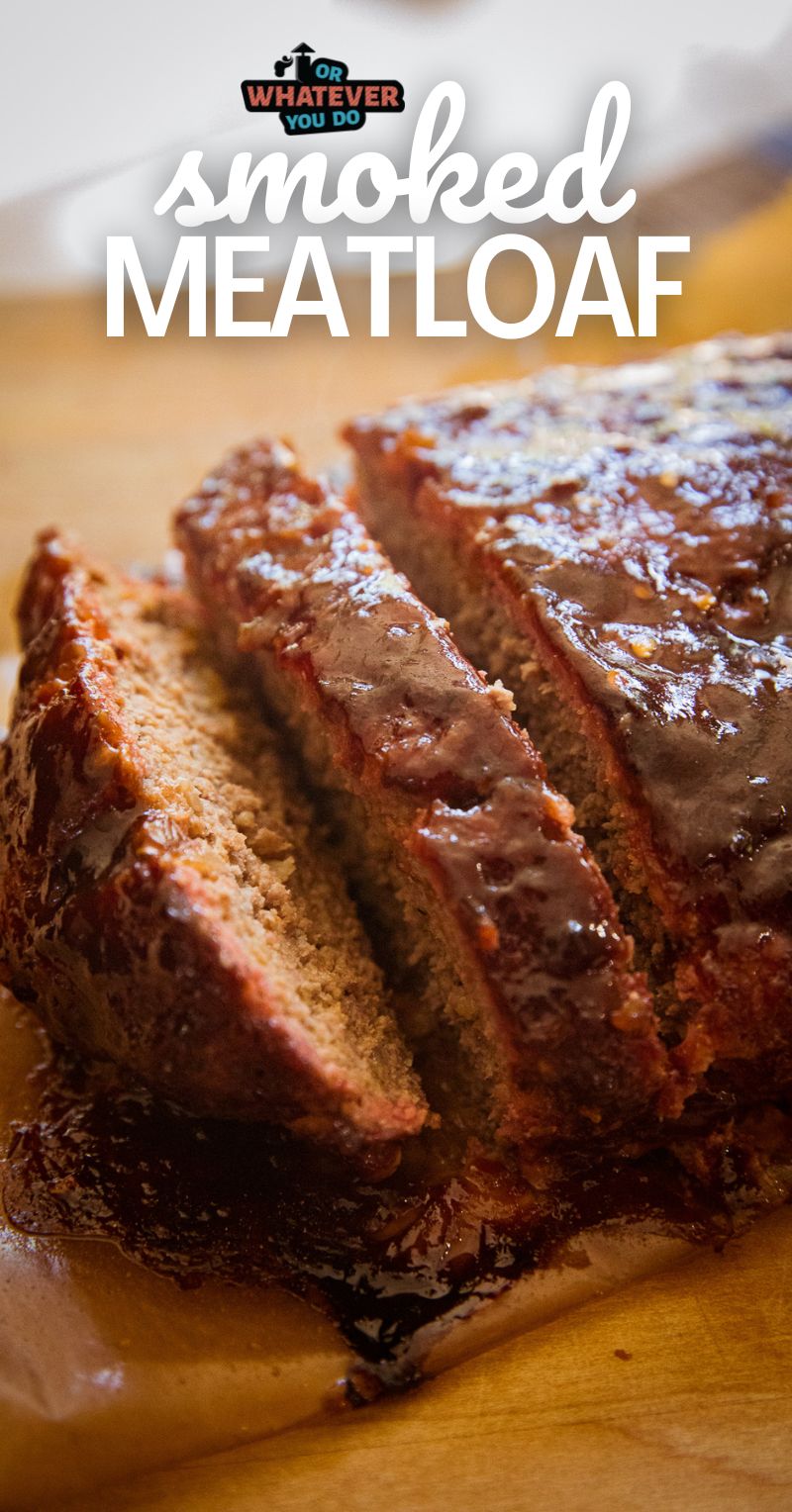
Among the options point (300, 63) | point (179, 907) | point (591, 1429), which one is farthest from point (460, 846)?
point (300, 63)

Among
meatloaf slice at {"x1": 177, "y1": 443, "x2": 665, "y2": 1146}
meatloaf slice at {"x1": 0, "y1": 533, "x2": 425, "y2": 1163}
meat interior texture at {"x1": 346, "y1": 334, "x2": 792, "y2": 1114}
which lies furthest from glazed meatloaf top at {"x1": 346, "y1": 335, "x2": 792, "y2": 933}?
meatloaf slice at {"x1": 0, "y1": 533, "x2": 425, "y2": 1163}

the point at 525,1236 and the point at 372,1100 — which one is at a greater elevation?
the point at 372,1100

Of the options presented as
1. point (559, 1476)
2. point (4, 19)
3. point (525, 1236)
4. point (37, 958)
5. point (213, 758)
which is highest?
Result: point (4, 19)

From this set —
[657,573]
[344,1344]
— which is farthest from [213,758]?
[344,1344]

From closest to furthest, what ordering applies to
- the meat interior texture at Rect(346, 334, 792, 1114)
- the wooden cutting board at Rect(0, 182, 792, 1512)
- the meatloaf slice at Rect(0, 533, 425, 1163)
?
the wooden cutting board at Rect(0, 182, 792, 1512) → the meatloaf slice at Rect(0, 533, 425, 1163) → the meat interior texture at Rect(346, 334, 792, 1114)

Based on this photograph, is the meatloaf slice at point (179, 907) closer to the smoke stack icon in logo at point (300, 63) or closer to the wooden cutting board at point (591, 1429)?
the wooden cutting board at point (591, 1429)

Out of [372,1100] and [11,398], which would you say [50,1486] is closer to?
[372,1100]

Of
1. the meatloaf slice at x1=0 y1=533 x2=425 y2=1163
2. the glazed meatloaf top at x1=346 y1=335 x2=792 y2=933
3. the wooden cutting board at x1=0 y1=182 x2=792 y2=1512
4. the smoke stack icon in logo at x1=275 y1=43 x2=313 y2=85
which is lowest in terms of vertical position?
the wooden cutting board at x1=0 y1=182 x2=792 y2=1512

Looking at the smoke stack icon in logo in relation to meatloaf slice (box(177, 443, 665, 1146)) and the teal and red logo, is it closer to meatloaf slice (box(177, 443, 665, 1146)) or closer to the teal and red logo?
the teal and red logo
